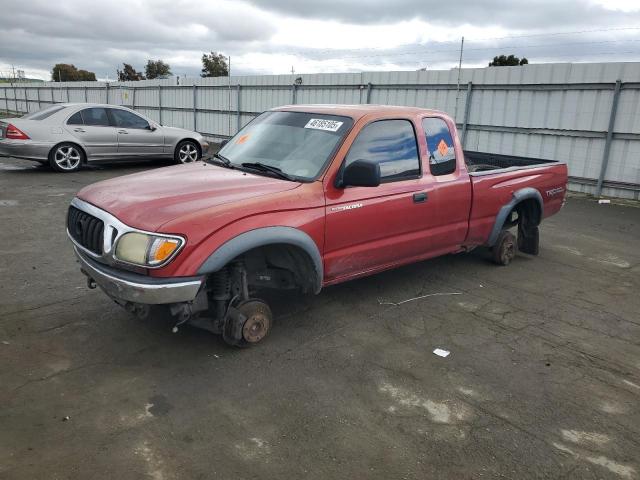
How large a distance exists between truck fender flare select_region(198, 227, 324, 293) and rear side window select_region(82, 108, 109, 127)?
9.78 metres

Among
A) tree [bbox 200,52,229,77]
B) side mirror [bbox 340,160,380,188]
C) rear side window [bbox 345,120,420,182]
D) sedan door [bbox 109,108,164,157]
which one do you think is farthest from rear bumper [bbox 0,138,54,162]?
tree [bbox 200,52,229,77]

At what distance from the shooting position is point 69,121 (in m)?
11.5

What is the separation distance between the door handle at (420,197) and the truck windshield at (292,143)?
90 cm

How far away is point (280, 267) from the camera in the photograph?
407 centimetres

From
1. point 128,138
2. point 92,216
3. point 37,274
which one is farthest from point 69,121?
point 92,216

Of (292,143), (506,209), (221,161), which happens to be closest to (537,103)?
(506,209)

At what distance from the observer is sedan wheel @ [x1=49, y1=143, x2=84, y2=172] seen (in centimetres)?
1156

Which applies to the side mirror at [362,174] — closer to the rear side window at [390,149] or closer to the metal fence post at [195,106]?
the rear side window at [390,149]

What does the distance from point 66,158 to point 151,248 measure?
9.88m

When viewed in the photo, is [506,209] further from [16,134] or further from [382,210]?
[16,134]

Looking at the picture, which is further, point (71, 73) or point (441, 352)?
point (71, 73)

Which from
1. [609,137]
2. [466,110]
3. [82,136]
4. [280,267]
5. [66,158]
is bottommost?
[66,158]

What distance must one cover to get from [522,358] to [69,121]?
1096 centimetres

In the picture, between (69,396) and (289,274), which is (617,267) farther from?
(69,396)
